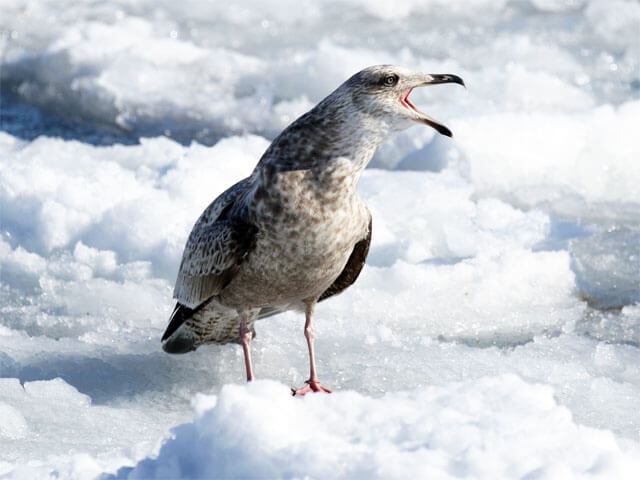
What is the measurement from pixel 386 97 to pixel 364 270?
5.36ft

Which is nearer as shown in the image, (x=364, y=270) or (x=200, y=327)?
(x=200, y=327)

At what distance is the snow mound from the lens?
2.27 m

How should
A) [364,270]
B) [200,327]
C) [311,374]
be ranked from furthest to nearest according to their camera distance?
[364,270]
[200,327]
[311,374]

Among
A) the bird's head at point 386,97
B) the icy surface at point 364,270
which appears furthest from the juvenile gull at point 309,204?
the icy surface at point 364,270

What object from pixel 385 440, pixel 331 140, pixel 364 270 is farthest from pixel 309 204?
pixel 364 270

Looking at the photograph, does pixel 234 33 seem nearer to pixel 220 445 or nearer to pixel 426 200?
pixel 426 200

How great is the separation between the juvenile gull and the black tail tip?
17.2 inches

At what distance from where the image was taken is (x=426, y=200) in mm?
5594

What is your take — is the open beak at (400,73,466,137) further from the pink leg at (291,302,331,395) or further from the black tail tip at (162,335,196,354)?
the black tail tip at (162,335,196,354)

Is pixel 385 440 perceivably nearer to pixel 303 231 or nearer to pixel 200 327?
pixel 303 231

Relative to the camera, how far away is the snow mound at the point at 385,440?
2268 millimetres

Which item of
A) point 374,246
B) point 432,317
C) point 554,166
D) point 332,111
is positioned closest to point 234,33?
point 554,166

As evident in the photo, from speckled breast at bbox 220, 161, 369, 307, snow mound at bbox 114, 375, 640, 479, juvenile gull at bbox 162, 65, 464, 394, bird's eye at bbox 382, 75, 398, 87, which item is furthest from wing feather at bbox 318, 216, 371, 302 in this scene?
snow mound at bbox 114, 375, 640, 479

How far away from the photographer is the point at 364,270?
15.9 feet
